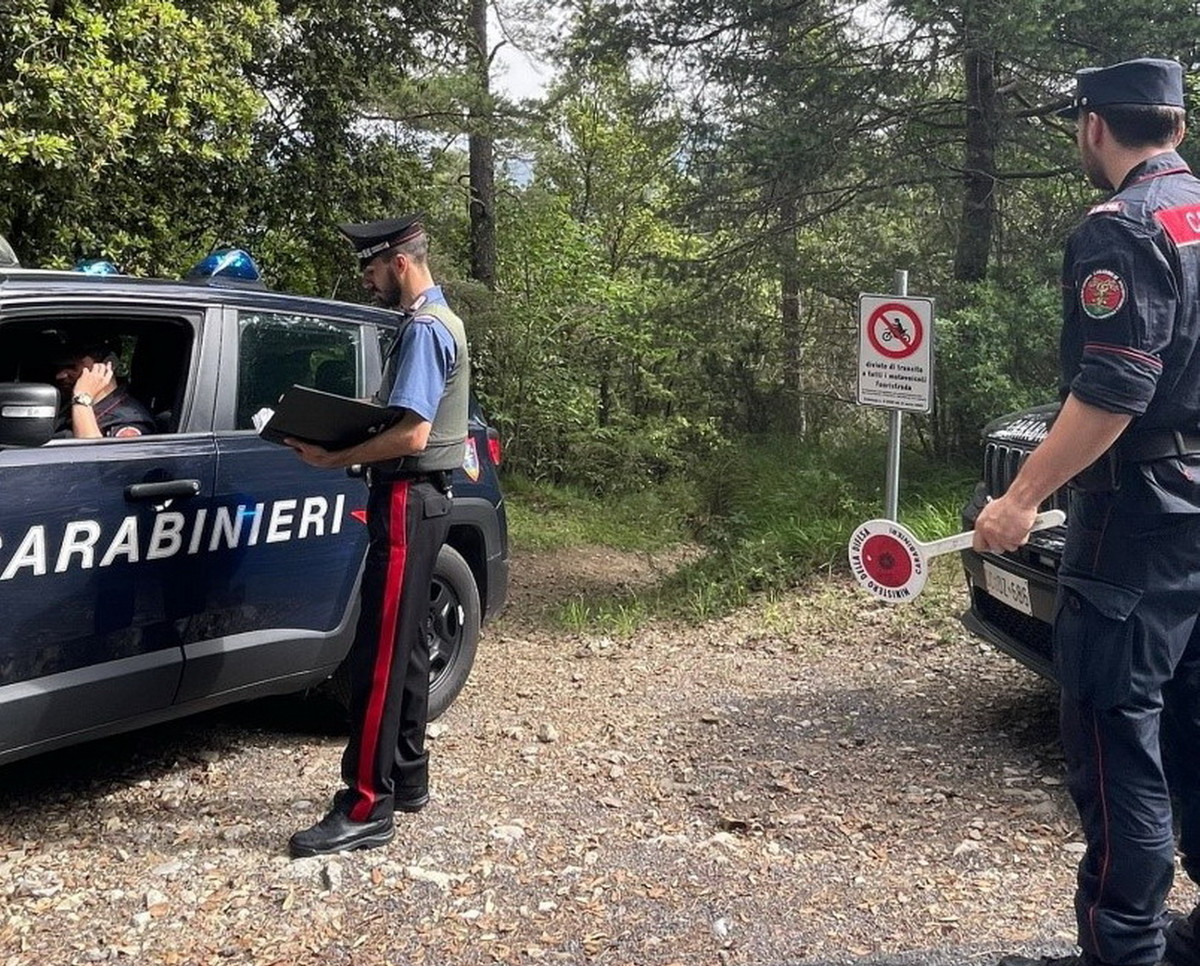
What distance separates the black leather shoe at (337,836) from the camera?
3.42 metres

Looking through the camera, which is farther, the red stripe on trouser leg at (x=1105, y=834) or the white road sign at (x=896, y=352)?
the white road sign at (x=896, y=352)

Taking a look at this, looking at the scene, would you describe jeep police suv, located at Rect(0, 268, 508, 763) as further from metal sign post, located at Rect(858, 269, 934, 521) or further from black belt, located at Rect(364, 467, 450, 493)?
metal sign post, located at Rect(858, 269, 934, 521)

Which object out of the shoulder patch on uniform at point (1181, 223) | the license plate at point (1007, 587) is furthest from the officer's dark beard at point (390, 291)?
the license plate at point (1007, 587)

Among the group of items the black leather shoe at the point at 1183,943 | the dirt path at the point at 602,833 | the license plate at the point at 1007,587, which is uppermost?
the license plate at the point at 1007,587

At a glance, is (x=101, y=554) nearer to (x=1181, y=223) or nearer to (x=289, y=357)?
(x=289, y=357)

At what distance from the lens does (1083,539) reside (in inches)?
101

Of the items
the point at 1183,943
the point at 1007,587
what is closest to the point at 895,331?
the point at 1007,587

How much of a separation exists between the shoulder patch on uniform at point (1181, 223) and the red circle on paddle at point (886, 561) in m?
0.97

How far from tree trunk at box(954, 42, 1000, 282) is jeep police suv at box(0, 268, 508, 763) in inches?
225

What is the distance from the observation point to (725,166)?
9.52 metres

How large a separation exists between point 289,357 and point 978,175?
645 cm

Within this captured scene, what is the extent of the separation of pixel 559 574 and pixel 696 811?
20.2 feet

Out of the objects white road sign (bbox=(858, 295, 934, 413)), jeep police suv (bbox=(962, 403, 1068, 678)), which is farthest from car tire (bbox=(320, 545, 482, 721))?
white road sign (bbox=(858, 295, 934, 413))

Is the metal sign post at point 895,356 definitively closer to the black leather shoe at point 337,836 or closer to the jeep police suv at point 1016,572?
the jeep police suv at point 1016,572
